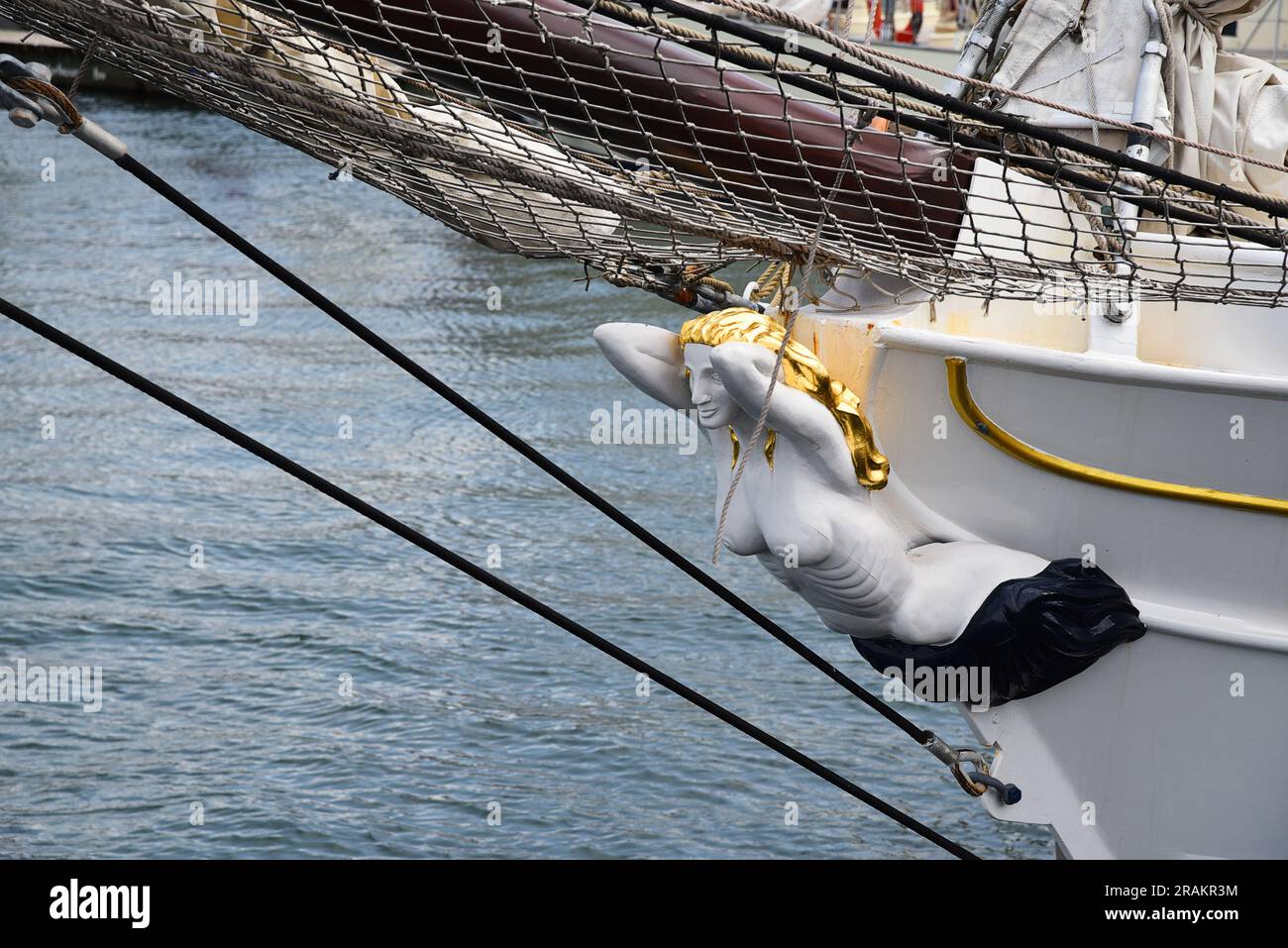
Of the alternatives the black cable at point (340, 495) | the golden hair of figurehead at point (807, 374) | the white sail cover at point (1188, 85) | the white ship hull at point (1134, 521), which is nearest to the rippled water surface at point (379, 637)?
the white ship hull at point (1134, 521)

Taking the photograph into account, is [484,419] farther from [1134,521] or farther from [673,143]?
[1134,521]

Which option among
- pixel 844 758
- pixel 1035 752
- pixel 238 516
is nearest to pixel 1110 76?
pixel 1035 752

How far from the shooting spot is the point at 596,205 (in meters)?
3.62

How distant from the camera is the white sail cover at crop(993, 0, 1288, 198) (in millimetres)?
4082

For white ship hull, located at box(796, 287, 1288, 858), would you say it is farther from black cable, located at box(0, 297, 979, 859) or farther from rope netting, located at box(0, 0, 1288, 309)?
black cable, located at box(0, 297, 979, 859)

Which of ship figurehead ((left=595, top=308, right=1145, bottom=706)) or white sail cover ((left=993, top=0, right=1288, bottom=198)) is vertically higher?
white sail cover ((left=993, top=0, right=1288, bottom=198))

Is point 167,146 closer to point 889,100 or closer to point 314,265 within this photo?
point 314,265

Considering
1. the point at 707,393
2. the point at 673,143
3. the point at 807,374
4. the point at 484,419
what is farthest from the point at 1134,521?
the point at 484,419

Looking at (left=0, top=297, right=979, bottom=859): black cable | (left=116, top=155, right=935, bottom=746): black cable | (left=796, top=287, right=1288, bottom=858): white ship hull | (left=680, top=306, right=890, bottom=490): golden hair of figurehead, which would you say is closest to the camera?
(left=0, top=297, right=979, bottom=859): black cable

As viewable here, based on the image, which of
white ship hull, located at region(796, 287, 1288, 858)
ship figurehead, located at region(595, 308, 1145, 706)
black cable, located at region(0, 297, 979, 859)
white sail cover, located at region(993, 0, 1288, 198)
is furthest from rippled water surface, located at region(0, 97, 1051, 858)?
white sail cover, located at region(993, 0, 1288, 198)

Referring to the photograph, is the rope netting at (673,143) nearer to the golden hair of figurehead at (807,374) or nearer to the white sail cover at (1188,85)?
the golden hair of figurehead at (807,374)

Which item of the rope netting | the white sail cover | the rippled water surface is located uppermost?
the white sail cover

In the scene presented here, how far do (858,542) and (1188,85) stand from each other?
4.59ft

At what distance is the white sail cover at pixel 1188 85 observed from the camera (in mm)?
4082
